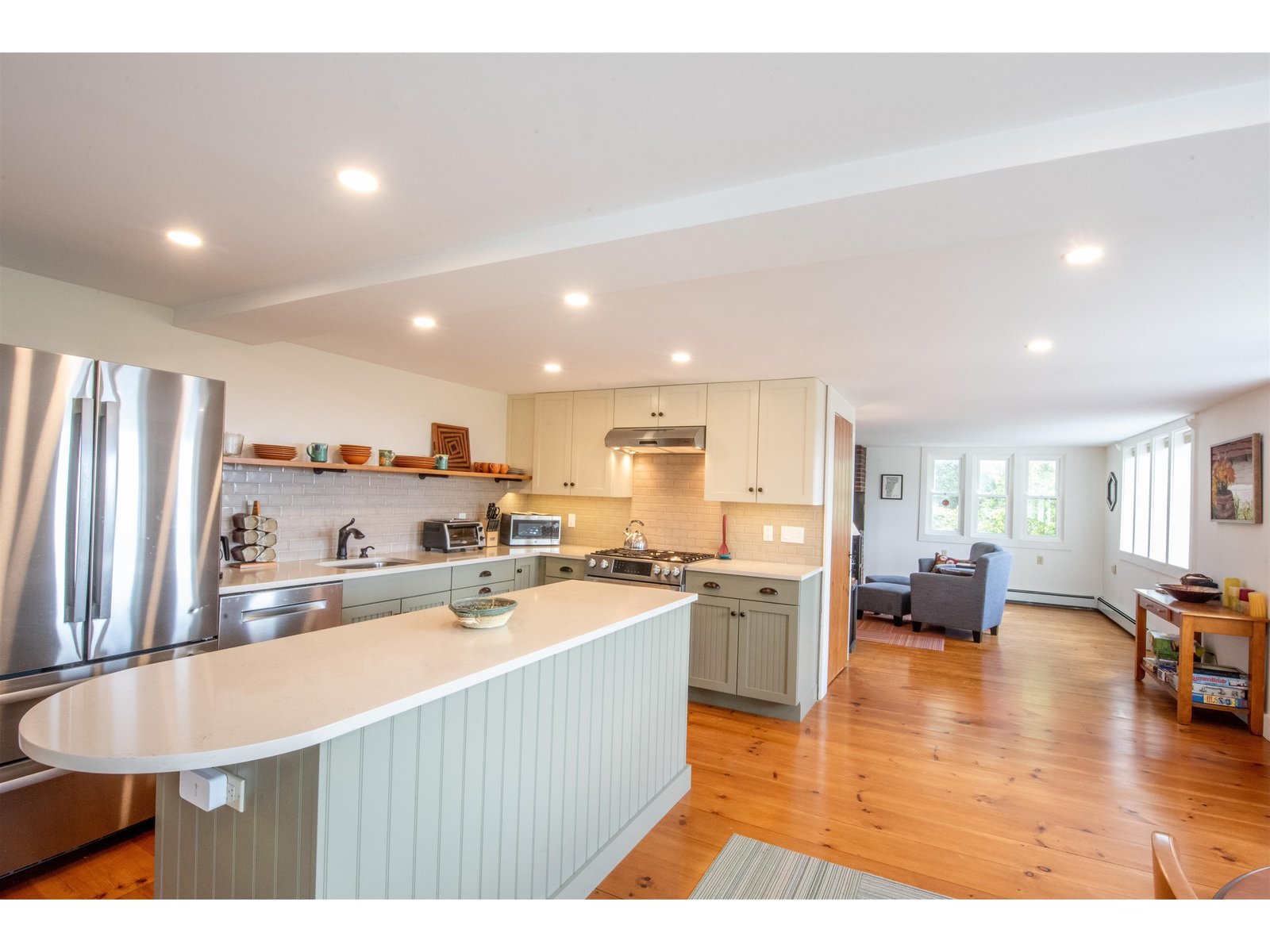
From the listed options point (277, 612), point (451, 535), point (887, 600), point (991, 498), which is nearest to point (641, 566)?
point (451, 535)

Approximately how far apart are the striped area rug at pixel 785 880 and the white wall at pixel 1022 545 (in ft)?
24.6

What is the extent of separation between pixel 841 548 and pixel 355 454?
354cm

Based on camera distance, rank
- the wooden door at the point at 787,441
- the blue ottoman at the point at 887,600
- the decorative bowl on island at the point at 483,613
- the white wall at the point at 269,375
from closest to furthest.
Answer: the decorative bowl on island at the point at 483,613 → the white wall at the point at 269,375 → the wooden door at the point at 787,441 → the blue ottoman at the point at 887,600

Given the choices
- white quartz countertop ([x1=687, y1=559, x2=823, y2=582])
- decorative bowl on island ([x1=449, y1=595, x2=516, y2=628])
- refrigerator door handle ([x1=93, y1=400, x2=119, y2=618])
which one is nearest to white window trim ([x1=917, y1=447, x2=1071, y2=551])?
white quartz countertop ([x1=687, y1=559, x2=823, y2=582])

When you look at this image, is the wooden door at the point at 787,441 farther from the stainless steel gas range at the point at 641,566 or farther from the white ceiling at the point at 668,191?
the white ceiling at the point at 668,191

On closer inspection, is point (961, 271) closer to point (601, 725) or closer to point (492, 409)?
point (601, 725)

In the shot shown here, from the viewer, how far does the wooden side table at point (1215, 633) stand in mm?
3941

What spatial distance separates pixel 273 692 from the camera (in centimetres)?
144

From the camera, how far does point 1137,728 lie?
402cm

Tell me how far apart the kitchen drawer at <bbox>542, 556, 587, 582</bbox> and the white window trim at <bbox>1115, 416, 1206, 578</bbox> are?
4.94 meters

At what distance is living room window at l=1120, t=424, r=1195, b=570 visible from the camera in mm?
5684

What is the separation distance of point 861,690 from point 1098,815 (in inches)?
73.8

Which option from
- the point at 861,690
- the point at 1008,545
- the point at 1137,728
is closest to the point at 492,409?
the point at 861,690

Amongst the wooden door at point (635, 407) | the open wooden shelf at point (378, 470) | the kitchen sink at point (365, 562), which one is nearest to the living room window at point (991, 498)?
the wooden door at point (635, 407)
